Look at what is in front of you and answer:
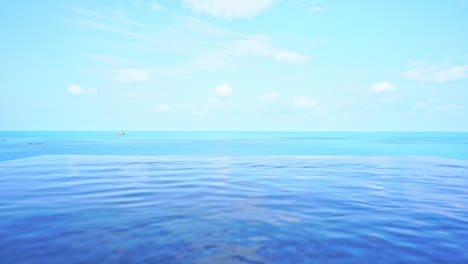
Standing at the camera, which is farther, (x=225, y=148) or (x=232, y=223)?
(x=225, y=148)

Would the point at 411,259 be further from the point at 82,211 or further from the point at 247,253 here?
the point at 82,211

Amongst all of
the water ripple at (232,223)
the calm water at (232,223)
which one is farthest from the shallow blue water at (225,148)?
the calm water at (232,223)

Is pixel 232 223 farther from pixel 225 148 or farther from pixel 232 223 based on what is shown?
pixel 225 148

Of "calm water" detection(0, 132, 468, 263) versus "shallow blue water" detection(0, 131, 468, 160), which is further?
"shallow blue water" detection(0, 131, 468, 160)

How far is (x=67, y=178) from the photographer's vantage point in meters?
15.2

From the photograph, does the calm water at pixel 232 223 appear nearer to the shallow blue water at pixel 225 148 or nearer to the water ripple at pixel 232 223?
the water ripple at pixel 232 223

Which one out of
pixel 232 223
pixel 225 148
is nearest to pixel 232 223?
pixel 232 223

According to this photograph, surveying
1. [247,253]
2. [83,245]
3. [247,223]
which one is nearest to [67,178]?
[83,245]

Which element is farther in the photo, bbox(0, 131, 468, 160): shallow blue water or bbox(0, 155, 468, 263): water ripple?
bbox(0, 131, 468, 160): shallow blue water

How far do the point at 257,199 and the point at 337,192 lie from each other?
360 cm

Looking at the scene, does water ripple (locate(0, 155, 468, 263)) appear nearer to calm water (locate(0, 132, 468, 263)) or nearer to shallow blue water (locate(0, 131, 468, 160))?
calm water (locate(0, 132, 468, 263))

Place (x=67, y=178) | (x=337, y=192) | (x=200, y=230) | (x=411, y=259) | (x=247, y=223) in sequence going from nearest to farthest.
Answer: (x=411, y=259) < (x=200, y=230) < (x=247, y=223) < (x=337, y=192) < (x=67, y=178)

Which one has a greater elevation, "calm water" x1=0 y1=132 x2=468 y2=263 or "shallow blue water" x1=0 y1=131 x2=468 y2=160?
"calm water" x1=0 y1=132 x2=468 y2=263

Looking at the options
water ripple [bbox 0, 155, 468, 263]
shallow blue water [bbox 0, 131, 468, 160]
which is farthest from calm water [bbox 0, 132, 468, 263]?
shallow blue water [bbox 0, 131, 468, 160]
